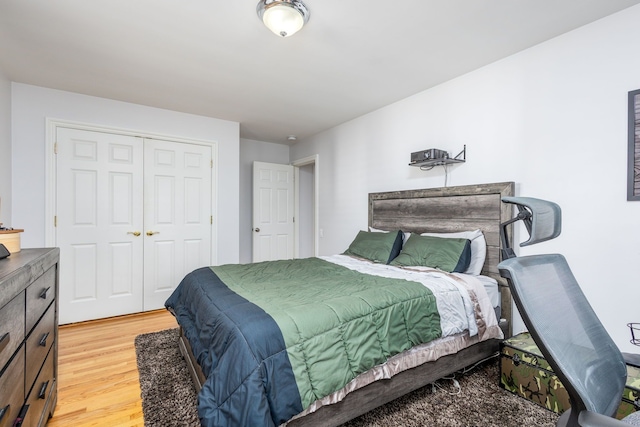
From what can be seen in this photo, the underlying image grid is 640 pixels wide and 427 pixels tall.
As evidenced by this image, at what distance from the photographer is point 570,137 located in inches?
84.1

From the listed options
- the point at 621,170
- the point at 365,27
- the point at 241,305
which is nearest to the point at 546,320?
the point at 241,305

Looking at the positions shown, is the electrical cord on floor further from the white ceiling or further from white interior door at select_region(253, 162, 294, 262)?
white interior door at select_region(253, 162, 294, 262)

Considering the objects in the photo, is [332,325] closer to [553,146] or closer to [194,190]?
[553,146]

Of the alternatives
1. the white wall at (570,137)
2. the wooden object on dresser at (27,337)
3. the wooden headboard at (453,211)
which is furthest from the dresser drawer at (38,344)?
the white wall at (570,137)

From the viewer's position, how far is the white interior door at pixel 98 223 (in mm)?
3248

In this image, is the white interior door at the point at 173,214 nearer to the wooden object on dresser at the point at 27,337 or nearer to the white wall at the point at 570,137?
the wooden object on dresser at the point at 27,337

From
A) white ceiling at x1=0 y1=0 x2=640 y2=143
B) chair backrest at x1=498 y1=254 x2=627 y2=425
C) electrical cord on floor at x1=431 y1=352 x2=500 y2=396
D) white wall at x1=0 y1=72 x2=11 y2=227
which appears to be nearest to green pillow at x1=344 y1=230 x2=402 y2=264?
electrical cord on floor at x1=431 y1=352 x2=500 y2=396

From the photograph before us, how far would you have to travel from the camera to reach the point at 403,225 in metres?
3.35

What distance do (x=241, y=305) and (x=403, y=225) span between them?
2.23 meters

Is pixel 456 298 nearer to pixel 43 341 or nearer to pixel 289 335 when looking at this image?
pixel 289 335

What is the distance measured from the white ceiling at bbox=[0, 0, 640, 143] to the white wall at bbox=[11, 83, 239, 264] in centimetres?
15

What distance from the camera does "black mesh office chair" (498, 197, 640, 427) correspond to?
85 centimetres

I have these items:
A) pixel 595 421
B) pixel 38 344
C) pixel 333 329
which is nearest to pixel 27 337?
pixel 38 344

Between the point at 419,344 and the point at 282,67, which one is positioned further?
the point at 282,67
